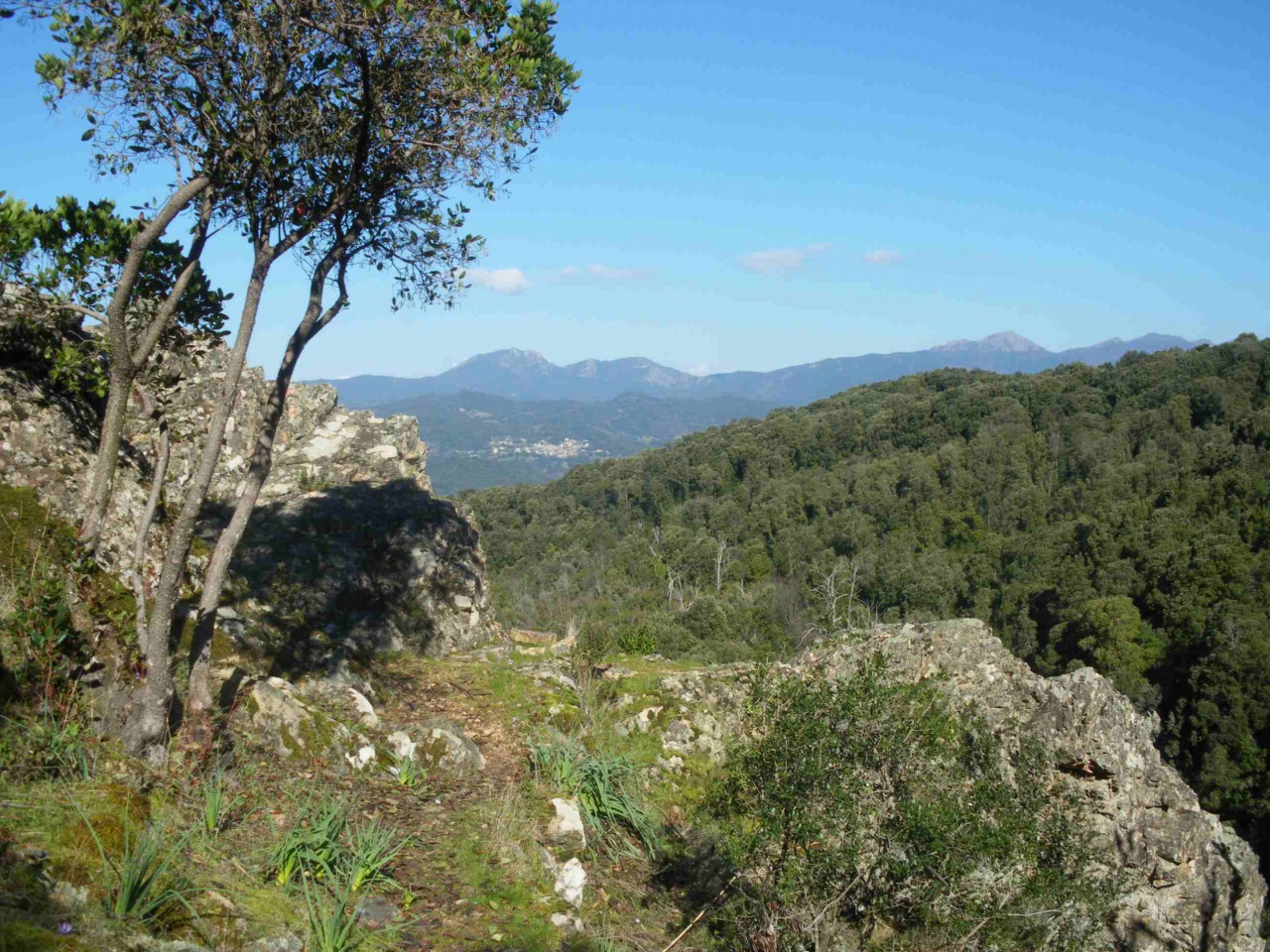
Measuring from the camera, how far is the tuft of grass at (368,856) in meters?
5.16

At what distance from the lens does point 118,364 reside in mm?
5668

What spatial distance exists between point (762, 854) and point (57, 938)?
4621 millimetres

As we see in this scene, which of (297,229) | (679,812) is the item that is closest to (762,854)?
(679,812)

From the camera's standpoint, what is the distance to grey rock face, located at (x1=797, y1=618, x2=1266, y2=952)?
10.3 metres

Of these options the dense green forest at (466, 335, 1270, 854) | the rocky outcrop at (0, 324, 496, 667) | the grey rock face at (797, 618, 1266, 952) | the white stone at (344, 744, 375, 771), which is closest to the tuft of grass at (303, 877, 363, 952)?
the white stone at (344, 744, 375, 771)

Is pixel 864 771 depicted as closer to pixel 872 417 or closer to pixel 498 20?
pixel 498 20

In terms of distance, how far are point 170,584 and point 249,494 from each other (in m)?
0.89

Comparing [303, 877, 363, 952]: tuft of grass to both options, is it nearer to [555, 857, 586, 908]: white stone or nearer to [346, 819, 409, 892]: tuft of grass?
[346, 819, 409, 892]: tuft of grass

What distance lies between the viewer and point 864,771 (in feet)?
20.1

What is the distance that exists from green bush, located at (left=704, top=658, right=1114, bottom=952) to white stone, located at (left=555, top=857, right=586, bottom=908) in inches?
46.5

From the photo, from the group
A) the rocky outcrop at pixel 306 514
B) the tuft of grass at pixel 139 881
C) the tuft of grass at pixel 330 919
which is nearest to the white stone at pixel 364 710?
the rocky outcrop at pixel 306 514

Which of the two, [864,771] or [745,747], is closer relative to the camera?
[864,771]

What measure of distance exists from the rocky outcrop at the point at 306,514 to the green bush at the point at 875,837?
5.44 m

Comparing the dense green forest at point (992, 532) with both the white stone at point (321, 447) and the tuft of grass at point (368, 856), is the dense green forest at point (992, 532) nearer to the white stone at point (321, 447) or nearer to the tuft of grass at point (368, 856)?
the white stone at point (321, 447)
